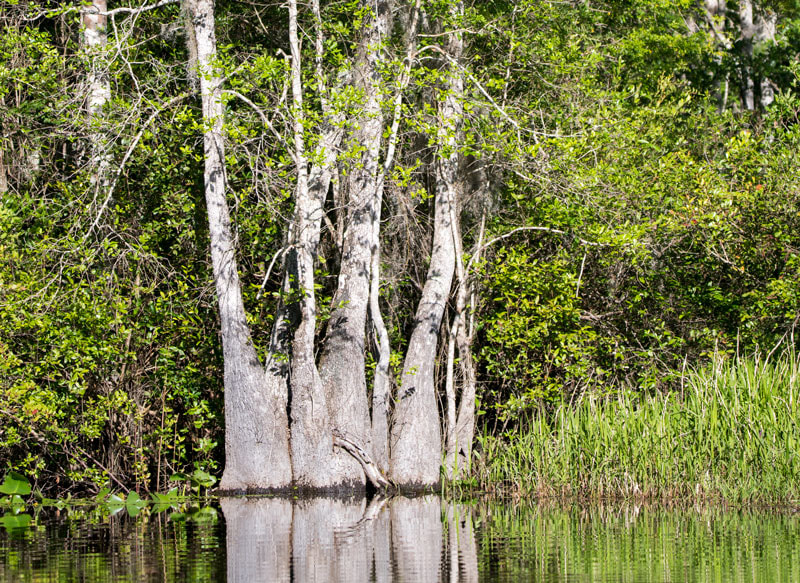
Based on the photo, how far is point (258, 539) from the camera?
29.0 ft

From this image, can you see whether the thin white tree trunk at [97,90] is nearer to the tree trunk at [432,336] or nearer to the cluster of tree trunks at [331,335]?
the cluster of tree trunks at [331,335]

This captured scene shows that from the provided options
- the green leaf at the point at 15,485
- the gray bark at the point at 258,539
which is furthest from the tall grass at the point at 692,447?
the green leaf at the point at 15,485

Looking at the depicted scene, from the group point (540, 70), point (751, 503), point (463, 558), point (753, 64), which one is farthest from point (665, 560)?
point (753, 64)

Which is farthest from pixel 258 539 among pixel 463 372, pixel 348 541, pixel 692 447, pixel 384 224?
pixel 384 224

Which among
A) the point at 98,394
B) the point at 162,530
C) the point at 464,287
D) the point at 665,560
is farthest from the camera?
the point at 464,287

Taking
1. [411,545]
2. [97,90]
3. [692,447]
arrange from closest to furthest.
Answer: [411,545] < [692,447] < [97,90]

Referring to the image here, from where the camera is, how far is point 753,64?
19766 millimetres

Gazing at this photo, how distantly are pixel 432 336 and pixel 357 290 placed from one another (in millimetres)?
1344

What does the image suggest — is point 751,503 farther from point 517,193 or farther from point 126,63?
point 126,63

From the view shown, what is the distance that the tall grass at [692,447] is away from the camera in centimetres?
1023

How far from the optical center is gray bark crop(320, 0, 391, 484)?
12.9 meters

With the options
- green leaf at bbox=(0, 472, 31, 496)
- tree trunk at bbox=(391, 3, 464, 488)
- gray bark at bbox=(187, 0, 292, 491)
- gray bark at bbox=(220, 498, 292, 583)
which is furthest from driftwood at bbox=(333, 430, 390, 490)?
green leaf at bbox=(0, 472, 31, 496)

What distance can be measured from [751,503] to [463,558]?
13.0 feet

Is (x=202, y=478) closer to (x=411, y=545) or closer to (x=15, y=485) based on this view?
(x=15, y=485)
